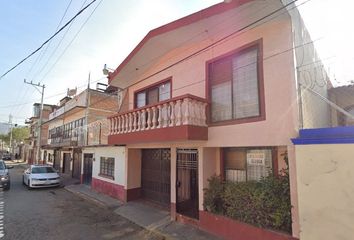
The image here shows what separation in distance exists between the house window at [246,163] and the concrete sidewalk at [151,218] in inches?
74.0

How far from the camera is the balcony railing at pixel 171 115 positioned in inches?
267

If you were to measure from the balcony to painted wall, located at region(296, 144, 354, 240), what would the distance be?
2828 mm

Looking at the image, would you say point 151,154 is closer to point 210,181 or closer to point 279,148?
point 210,181

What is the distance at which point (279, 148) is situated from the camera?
244 inches

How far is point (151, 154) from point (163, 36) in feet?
17.5

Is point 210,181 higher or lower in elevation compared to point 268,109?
lower

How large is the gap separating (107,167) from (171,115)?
7.99 meters

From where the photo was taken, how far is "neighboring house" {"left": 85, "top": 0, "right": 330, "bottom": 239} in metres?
5.70

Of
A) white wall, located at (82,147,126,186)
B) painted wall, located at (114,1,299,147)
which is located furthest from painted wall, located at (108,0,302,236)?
white wall, located at (82,147,126,186)

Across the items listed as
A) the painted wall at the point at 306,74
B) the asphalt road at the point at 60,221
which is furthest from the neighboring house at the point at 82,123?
the painted wall at the point at 306,74

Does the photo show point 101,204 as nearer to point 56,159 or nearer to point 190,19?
point 190,19

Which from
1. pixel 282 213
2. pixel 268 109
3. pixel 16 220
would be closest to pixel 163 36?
pixel 268 109

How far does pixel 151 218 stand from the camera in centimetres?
872

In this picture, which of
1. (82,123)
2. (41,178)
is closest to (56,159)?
(82,123)
